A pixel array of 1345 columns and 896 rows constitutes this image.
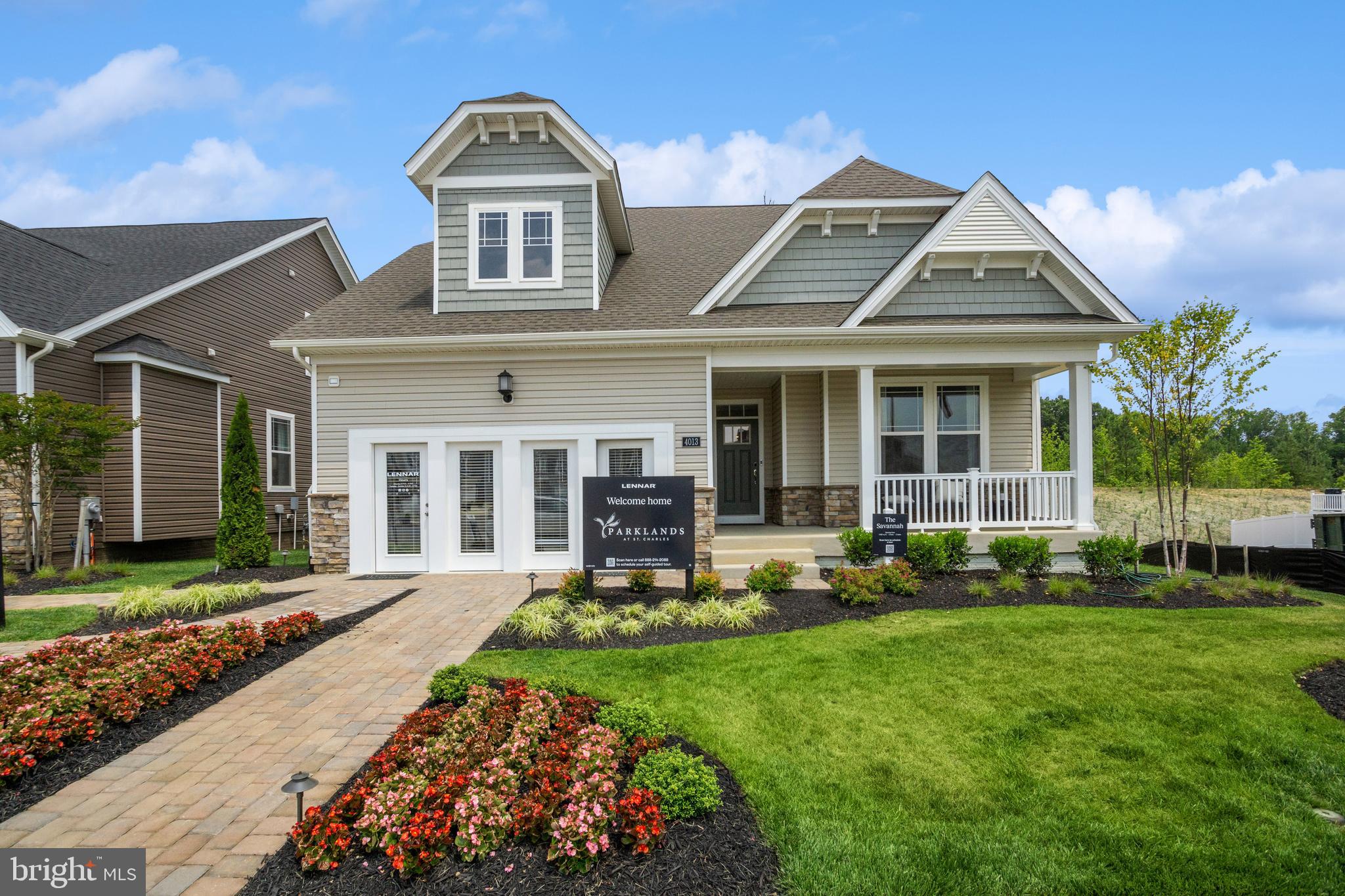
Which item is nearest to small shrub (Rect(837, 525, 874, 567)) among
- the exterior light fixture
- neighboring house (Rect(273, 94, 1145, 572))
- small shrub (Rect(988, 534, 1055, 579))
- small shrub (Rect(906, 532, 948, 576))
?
small shrub (Rect(906, 532, 948, 576))

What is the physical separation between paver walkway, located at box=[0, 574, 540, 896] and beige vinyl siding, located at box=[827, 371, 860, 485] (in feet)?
23.9

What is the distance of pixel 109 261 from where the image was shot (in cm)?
1436

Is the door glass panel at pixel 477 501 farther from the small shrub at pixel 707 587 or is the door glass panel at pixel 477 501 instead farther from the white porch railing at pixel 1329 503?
the white porch railing at pixel 1329 503

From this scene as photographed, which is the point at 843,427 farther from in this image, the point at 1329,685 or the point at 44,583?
the point at 44,583

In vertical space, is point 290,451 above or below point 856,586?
above

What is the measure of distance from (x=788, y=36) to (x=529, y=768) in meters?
10.8

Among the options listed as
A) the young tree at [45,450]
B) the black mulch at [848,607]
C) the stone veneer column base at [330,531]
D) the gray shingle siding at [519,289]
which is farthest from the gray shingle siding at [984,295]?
the young tree at [45,450]

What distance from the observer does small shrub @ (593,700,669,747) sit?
155 inches

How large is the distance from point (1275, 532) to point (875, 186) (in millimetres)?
14808

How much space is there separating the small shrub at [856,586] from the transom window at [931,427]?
4452 millimetres

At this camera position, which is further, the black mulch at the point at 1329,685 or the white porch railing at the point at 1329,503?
the white porch railing at the point at 1329,503

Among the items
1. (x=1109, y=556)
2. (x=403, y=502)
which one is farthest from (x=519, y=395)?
(x=1109, y=556)

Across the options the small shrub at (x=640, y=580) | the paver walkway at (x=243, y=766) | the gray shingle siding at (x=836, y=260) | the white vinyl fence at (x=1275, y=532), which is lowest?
the white vinyl fence at (x=1275, y=532)

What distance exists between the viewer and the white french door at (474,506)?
10.6 m
